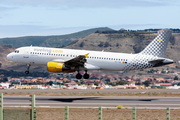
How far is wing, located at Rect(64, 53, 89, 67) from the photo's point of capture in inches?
1758

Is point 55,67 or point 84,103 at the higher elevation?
point 55,67

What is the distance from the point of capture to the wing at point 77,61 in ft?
147

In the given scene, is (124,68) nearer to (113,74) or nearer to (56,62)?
(113,74)

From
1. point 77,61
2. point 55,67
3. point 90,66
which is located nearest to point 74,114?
point 55,67

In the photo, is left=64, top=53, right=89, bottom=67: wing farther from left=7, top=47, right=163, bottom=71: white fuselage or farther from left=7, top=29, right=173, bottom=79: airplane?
left=7, top=47, right=163, bottom=71: white fuselage

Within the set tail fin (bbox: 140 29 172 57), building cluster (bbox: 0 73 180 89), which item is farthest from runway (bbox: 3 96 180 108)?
building cluster (bbox: 0 73 180 89)

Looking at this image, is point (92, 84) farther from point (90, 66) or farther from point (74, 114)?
point (74, 114)

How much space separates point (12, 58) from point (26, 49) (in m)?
Result: 3.22

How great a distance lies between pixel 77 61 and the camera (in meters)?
45.9

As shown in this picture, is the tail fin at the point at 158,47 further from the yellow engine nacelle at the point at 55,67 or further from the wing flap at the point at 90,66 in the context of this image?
the yellow engine nacelle at the point at 55,67

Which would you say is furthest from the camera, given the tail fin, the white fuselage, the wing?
the tail fin

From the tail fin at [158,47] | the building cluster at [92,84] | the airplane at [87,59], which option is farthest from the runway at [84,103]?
the building cluster at [92,84]

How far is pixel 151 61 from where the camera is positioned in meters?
48.5

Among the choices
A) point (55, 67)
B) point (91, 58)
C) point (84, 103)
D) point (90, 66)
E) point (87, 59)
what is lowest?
point (84, 103)
